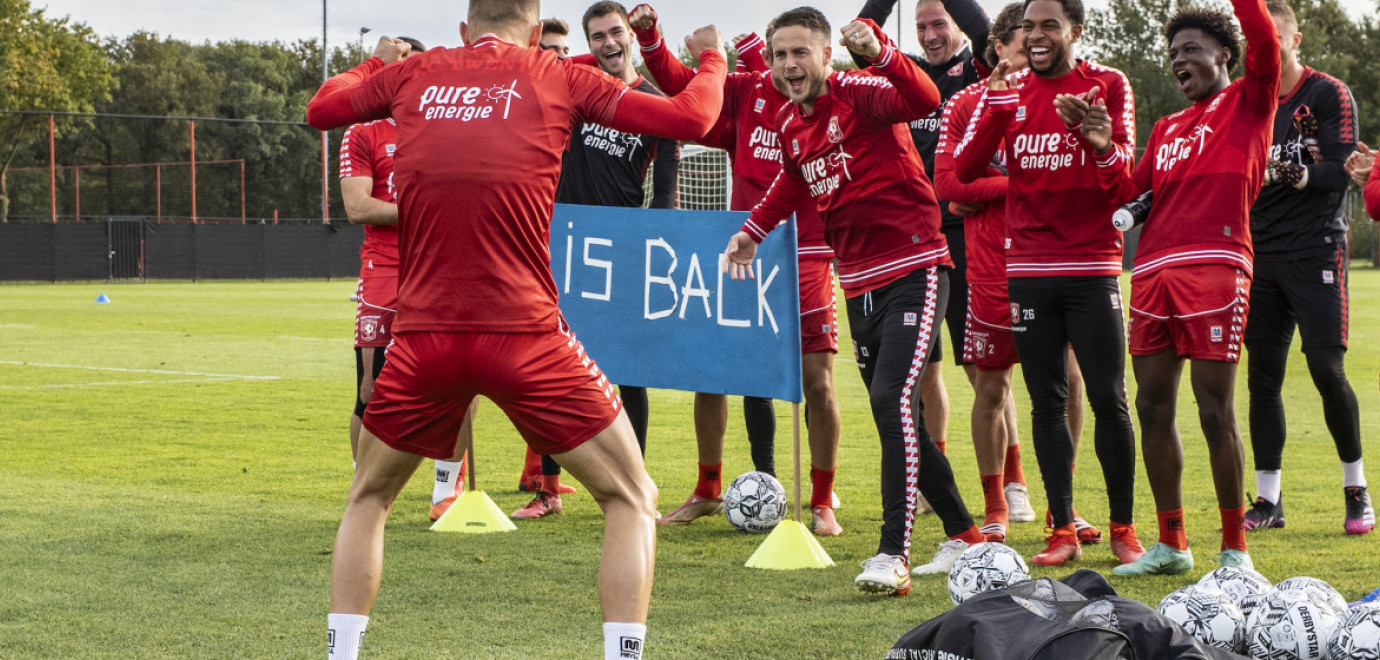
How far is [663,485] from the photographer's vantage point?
8086 millimetres

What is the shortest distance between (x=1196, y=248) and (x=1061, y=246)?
54 centimetres

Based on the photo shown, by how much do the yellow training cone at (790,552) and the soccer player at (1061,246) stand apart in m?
0.99

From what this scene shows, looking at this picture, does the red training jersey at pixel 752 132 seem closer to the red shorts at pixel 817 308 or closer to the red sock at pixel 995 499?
the red shorts at pixel 817 308

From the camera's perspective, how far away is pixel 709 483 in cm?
724

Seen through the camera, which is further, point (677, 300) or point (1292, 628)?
point (677, 300)

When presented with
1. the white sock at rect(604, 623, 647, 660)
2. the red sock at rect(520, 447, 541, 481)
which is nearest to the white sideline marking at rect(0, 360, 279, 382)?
the red sock at rect(520, 447, 541, 481)

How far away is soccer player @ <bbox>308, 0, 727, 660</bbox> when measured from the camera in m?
3.81

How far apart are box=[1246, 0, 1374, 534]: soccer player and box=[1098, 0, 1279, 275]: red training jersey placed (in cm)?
83

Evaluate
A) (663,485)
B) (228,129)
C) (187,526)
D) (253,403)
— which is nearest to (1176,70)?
(663,485)

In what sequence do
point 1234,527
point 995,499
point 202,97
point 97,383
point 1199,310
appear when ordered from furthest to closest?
point 202,97 < point 97,383 < point 995,499 < point 1234,527 < point 1199,310

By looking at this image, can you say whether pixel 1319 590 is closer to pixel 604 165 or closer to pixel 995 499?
pixel 995 499

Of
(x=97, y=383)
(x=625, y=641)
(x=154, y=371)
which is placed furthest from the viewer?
(x=154, y=371)

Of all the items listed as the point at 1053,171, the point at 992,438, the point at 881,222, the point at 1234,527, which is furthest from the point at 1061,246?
the point at 1234,527

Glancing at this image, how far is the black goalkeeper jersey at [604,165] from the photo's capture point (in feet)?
24.5
